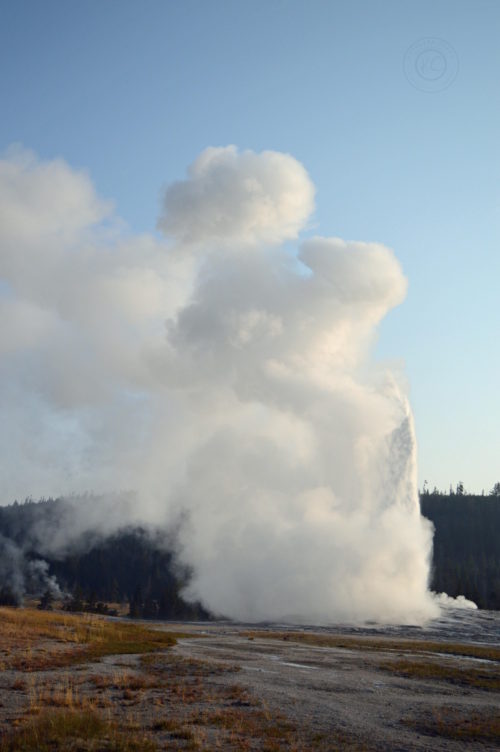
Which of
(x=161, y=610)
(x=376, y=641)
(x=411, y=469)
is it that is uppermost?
(x=411, y=469)

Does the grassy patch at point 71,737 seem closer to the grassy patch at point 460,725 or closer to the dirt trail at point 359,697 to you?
the dirt trail at point 359,697

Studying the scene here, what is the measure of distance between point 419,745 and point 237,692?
32.0 feet

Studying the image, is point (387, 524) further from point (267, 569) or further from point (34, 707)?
point (34, 707)

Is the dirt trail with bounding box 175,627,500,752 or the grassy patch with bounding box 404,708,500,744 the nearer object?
the dirt trail with bounding box 175,627,500,752

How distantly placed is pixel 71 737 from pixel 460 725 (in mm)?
13970

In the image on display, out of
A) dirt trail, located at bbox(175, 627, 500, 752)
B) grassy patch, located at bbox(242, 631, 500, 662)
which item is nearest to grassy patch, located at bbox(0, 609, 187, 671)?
dirt trail, located at bbox(175, 627, 500, 752)

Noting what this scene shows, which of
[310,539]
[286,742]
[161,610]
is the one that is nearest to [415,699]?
[286,742]

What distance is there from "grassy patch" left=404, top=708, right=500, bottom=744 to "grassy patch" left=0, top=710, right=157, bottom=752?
1033 cm

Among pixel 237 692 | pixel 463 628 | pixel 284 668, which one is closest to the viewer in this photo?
pixel 237 692

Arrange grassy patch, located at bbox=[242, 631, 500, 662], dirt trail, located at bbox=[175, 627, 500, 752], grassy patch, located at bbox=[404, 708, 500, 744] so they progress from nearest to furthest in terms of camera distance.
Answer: dirt trail, located at bbox=[175, 627, 500, 752], grassy patch, located at bbox=[404, 708, 500, 744], grassy patch, located at bbox=[242, 631, 500, 662]

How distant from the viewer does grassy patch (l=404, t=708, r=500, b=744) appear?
19781 mm

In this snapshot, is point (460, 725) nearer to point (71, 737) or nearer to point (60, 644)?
point (71, 737)

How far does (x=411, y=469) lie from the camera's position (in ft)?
348

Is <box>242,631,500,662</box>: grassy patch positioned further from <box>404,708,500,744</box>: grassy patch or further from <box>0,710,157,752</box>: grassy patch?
<box>0,710,157,752</box>: grassy patch
